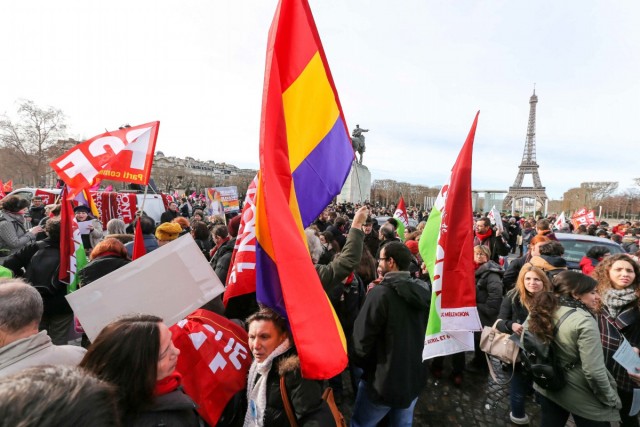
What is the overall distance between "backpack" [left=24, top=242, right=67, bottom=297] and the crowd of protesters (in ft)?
0.05

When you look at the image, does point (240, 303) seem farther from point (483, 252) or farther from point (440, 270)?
point (483, 252)

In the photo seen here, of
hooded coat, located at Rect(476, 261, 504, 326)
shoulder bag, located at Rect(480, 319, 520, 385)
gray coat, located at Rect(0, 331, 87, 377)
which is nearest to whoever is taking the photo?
gray coat, located at Rect(0, 331, 87, 377)

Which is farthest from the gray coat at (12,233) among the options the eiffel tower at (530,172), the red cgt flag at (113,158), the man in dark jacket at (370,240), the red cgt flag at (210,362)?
the eiffel tower at (530,172)

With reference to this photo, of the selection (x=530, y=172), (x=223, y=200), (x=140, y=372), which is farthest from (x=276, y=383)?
(x=530, y=172)

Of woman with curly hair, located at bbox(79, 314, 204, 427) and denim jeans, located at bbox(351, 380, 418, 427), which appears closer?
woman with curly hair, located at bbox(79, 314, 204, 427)

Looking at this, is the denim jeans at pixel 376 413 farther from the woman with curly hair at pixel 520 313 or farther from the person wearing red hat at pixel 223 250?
the person wearing red hat at pixel 223 250

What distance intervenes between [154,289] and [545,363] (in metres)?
2.68

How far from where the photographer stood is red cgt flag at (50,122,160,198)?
179 inches

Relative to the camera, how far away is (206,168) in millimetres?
130125

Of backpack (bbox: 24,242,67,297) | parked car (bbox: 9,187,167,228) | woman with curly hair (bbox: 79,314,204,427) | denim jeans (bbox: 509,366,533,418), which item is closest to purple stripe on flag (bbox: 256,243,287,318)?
woman with curly hair (bbox: 79,314,204,427)

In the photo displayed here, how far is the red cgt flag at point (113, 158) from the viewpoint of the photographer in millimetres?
4535

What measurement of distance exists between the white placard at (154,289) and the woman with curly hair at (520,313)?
106 inches

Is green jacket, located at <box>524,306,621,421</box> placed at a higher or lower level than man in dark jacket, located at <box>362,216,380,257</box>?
lower

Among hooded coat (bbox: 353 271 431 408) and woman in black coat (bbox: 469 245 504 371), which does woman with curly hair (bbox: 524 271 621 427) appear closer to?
hooded coat (bbox: 353 271 431 408)
